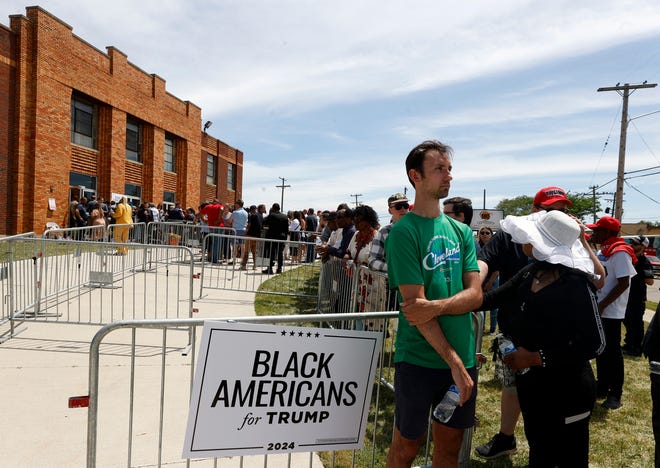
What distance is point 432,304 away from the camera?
204 cm

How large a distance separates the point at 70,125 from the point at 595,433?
2257 centimetres

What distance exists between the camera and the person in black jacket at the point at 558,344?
2.32m

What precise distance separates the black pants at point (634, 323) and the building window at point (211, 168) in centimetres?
3451

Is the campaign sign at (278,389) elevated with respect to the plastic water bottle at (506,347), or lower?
lower

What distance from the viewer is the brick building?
59.1 ft

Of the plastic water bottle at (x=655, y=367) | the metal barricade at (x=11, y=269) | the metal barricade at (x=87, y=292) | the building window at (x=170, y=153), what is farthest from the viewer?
the building window at (x=170, y=153)

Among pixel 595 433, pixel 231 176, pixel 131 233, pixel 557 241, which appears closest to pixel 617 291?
pixel 595 433

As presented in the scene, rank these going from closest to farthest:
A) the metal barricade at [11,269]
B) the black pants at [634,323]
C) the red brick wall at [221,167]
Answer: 1. the metal barricade at [11,269]
2. the black pants at [634,323]
3. the red brick wall at [221,167]

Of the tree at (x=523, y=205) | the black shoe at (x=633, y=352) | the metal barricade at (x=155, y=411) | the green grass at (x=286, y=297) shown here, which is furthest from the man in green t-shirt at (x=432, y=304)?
the tree at (x=523, y=205)

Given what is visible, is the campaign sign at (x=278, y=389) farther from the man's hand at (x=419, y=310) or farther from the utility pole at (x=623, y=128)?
the utility pole at (x=623, y=128)

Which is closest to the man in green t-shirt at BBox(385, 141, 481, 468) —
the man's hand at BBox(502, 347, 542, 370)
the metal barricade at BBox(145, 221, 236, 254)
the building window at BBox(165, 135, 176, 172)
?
the man's hand at BBox(502, 347, 542, 370)

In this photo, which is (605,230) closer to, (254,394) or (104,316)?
(254,394)

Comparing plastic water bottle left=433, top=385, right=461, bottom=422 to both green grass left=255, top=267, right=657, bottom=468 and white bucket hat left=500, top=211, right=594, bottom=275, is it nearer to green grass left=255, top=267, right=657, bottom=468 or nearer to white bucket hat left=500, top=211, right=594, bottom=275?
green grass left=255, top=267, right=657, bottom=468

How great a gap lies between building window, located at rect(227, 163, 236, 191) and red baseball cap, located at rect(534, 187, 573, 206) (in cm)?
Answer: 4026
